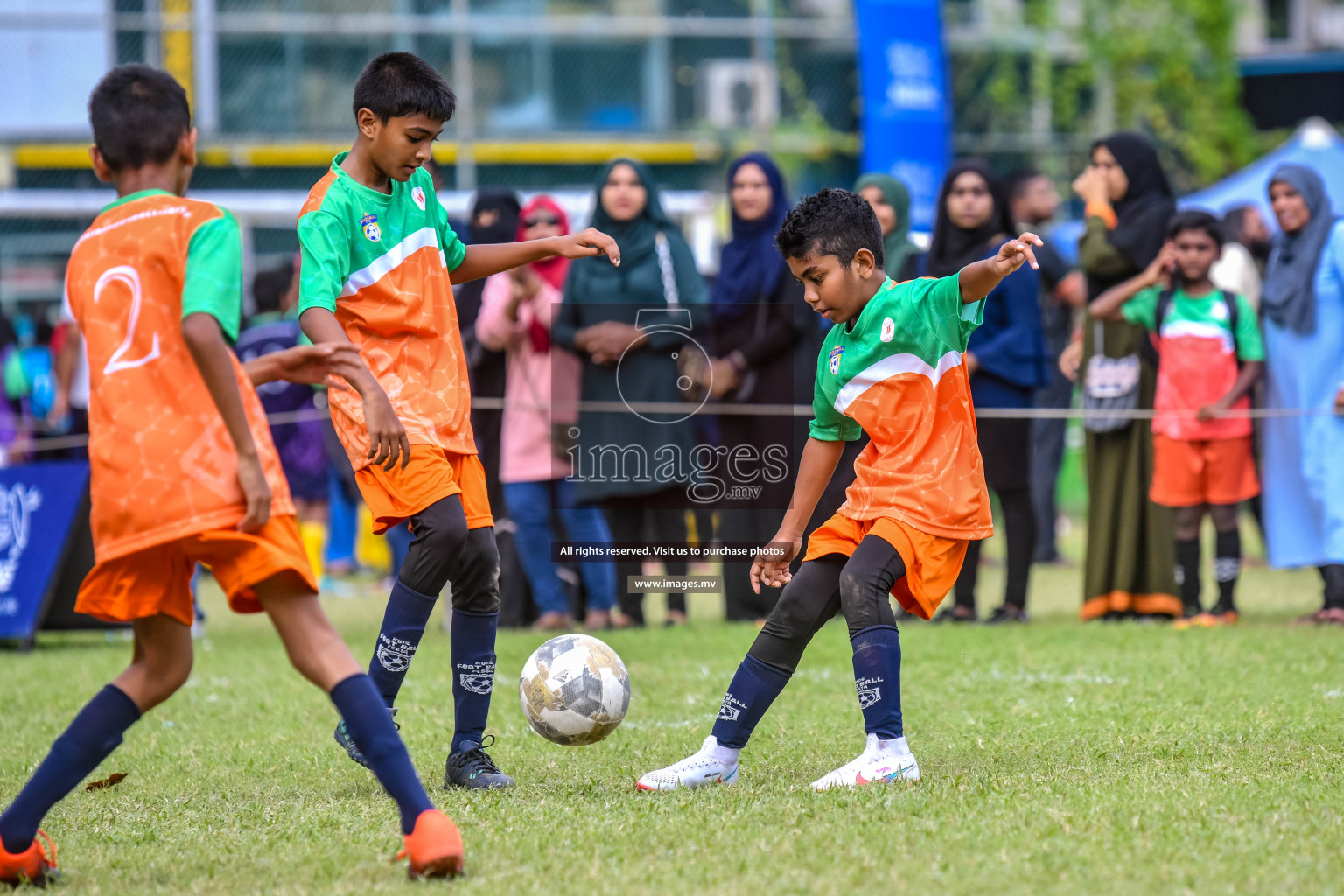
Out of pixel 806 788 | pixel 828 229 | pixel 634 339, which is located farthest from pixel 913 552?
pixel 634 339

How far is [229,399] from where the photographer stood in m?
3.36

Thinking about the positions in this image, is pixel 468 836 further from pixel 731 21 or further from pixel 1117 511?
pixel 731 21

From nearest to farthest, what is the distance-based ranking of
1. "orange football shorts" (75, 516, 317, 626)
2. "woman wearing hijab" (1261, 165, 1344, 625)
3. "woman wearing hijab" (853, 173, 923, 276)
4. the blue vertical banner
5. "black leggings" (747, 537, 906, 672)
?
"orange football shorts" (75, 516, 317, 626) < "black leggings" (747, 537, 906, 672) < "woman wearing hijab" (1261, 165, 1344, 625) < "woman wearing hijab" (853, 173, 923, 276) < the blue vertical banner

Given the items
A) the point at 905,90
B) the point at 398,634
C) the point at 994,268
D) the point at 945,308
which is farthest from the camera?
the point at 905,90

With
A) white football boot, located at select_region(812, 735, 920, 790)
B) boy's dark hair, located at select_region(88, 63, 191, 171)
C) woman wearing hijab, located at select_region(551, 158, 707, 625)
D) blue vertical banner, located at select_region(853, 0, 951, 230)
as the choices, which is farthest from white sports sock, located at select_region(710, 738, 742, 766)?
blue vertical banner, located at select_region(853, 0, 951, 230)

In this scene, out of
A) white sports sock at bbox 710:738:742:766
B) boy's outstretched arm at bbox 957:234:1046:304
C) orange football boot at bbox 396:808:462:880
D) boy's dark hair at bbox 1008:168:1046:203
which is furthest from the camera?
boy's dark hair at bbox 1008:168:1046:203

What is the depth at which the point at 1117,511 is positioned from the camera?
8.70m

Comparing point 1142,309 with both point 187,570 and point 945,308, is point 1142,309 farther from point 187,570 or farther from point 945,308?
point 187,570

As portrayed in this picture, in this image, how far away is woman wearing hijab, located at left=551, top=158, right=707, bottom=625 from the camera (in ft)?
27.4

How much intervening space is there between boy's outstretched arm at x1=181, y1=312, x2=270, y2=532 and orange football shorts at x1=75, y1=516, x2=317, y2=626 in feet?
0.19

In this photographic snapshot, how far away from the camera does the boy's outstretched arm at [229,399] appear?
10.9 ft

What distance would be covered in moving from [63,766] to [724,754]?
5.80 ft

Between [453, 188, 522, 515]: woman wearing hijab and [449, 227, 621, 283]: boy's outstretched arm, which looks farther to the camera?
[453, 188, 522, 515]: woman wearing hijab

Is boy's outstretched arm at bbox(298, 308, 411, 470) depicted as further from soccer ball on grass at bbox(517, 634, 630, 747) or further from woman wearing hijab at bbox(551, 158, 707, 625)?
woman wearing hijab at bbox(551, 158, 707, 625)
